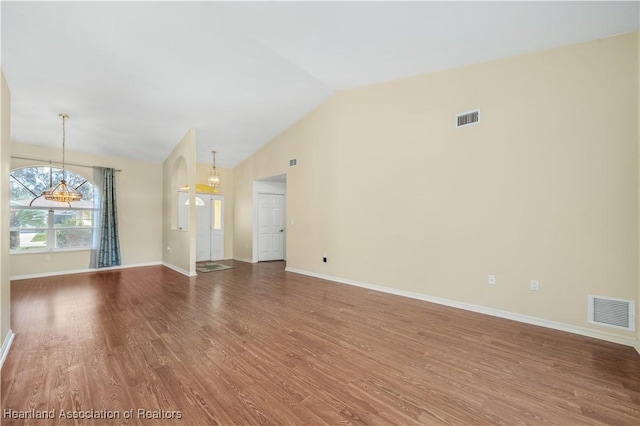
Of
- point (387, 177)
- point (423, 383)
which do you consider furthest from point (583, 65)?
point (423, 383)

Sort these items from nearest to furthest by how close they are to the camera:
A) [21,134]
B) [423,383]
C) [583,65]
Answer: [423,383] < [583,65] < [21,134]

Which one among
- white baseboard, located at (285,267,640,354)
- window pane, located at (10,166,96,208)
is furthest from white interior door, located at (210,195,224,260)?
white baseboard, located at (285,267,640,354)

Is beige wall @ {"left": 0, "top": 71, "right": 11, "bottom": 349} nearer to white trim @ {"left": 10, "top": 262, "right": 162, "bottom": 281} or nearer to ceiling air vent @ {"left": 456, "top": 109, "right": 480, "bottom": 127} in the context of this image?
white trim @ {"left": 10, "top": 262, "right": 162, "bottom": 281}

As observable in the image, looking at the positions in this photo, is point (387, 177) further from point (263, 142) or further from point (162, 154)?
point (162, 154)

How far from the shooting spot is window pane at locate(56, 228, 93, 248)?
20.0 ft

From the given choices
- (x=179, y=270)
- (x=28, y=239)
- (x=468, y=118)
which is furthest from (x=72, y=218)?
(x=468, y=118)

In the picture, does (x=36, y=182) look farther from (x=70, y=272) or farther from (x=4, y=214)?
(x=4, y=214)

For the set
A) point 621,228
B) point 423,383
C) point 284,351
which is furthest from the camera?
point 621,228

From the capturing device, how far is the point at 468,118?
3674mm

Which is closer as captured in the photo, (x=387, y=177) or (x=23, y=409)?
(x=23, y=409)

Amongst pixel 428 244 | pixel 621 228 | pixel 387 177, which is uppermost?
pixel 387 177

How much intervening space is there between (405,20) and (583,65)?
2004mm

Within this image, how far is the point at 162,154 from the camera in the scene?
691 cm

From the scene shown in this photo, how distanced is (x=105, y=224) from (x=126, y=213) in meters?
0.58
